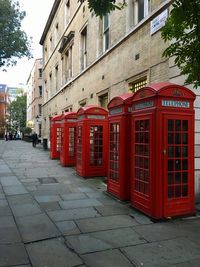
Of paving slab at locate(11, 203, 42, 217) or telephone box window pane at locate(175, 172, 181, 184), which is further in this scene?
paving slab at locate(11, 203, 42, 217)

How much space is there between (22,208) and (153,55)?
5981 mm

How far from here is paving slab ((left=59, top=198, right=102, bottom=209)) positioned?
7442mm

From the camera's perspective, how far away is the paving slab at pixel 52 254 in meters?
4.43

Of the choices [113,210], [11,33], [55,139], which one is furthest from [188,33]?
[11,33]

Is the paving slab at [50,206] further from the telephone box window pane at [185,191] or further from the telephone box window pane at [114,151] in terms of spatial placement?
the telephone box window pane at [185,191]

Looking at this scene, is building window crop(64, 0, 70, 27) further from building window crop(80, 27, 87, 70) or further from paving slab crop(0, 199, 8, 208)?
paving slab crop(0, 199, 8, 208)

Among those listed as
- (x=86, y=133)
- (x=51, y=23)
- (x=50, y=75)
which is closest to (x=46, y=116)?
(x=50, y=75)

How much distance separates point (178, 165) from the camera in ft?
21.7

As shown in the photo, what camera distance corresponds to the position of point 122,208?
7.25 meters

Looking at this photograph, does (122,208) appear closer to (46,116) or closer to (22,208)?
(22,208)

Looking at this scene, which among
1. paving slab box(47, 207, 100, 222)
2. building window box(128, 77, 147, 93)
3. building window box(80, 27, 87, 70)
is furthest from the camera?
building window box(80, 27, 87, 70)

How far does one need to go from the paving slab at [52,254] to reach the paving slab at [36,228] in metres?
0.27

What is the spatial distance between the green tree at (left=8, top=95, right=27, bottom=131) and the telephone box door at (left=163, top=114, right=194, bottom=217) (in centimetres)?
7560

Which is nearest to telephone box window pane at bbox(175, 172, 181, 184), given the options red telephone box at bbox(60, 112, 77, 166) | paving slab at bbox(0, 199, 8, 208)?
paving slab at bbox(0, 199, 8, 208)
